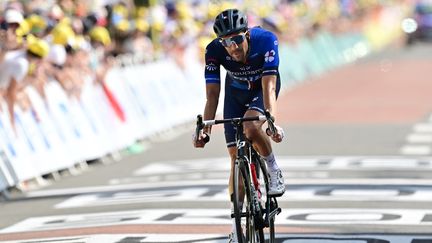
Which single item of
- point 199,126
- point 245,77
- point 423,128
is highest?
point 423,128

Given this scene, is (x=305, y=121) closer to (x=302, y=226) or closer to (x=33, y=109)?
(x=33, y=109)

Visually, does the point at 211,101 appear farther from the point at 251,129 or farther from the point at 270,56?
the point at 270,56

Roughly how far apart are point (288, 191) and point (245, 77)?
4383mm

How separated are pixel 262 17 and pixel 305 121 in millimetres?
12177

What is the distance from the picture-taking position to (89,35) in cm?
1948

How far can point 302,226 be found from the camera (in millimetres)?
11219

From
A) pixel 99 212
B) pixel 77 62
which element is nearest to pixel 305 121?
pixel 77 62

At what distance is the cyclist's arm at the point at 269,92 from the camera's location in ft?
30.1

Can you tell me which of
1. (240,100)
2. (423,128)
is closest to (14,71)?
(240,100)

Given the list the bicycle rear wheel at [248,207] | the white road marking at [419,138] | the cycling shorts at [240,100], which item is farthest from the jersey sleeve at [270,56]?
the white road marking at [419,138]

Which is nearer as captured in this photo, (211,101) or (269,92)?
(269,92)

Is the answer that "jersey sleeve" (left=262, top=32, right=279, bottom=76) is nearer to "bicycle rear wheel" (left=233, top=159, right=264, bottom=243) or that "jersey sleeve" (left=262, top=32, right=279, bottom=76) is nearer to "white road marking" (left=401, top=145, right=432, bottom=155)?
"bicycle rear wheel" (left=233, top=159, right=264, bottom=243)

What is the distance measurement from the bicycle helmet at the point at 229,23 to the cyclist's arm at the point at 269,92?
0.49m

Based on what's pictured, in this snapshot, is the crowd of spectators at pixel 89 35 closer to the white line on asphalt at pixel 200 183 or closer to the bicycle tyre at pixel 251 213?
the white line on asphalt at pixel 200 183
